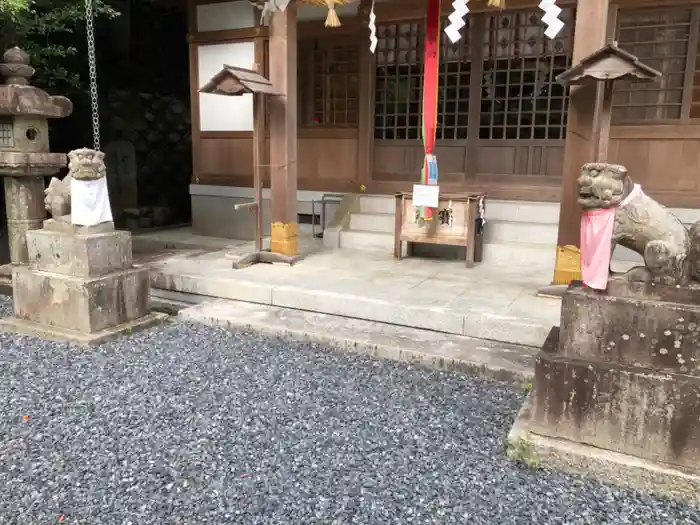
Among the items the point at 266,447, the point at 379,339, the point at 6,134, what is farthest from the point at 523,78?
the point at 266,447

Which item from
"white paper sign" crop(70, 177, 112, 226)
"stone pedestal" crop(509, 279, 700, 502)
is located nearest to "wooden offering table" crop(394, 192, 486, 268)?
"white paper sign" crop(70, 177, 112, 226)

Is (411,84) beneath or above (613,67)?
above

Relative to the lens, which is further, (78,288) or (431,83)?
(431,83)

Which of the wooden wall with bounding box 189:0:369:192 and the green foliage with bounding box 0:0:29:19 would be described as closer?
the green foliage with bounding box 0:0:29:19

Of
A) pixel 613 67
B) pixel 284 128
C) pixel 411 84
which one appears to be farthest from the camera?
pixel 411 84

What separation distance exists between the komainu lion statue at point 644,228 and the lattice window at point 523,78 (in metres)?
5.98

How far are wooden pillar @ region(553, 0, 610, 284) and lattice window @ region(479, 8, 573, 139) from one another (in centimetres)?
287

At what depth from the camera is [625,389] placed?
3156mm

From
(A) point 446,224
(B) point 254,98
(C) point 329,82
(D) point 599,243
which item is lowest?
(A) point 446,224

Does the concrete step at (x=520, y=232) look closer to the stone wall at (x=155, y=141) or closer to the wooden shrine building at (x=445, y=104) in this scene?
the wooden shrine building at (x=445, y=104)

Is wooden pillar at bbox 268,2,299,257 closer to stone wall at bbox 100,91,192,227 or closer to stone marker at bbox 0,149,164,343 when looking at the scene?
stone marker at bbox 0,149,164,343

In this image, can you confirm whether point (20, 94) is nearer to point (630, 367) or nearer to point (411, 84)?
point (411, 84)

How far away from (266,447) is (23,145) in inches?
202

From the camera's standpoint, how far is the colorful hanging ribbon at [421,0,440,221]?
6.66m
